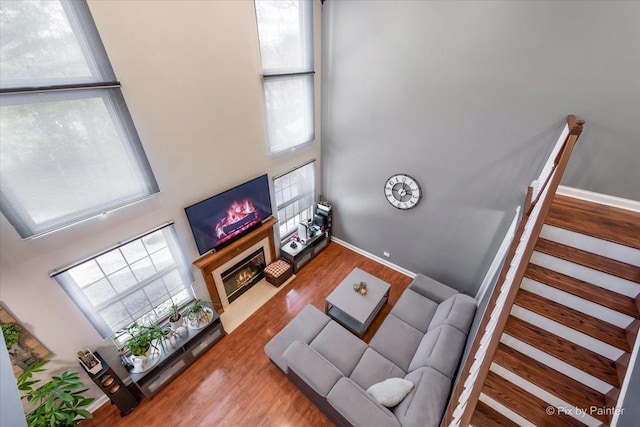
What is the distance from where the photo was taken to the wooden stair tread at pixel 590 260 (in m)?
1.83

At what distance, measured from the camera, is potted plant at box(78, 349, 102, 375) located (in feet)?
8.77

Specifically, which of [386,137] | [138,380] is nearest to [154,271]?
[138,380]

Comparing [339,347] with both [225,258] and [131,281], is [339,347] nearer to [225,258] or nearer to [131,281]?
[225,258]

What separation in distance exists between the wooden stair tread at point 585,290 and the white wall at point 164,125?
11.6ft

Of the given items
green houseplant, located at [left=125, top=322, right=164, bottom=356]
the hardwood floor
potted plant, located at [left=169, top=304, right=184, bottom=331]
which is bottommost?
the hardwood floor

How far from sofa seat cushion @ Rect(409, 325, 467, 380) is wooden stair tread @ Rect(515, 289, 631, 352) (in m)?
1.34

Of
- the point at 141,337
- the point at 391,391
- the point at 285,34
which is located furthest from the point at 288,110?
the point at 391,391

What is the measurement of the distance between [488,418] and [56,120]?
414 centimetres

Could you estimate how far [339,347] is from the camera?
10.8ft

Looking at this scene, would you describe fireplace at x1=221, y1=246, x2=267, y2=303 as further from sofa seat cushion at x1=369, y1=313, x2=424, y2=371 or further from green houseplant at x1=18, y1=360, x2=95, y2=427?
sofa seat cushion at x1=369, y1=313, x2=424, y2=371

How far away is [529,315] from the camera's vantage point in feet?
6.37

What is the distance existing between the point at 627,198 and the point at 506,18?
2.31m

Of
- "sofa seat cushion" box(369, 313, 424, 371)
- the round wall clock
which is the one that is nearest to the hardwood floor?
"sofa seat cushion" box(369, 313, 424, 371)

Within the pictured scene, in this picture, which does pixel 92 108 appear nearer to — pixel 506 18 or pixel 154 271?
pixel 154 271
